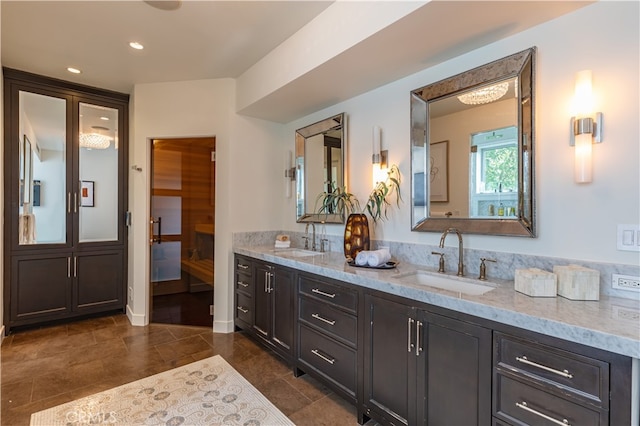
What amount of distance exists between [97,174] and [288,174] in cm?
229

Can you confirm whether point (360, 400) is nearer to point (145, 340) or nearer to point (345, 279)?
point (345, 279)

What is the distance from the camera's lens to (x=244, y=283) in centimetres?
324

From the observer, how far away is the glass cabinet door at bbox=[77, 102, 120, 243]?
3668 millimetres

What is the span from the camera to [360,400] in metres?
1.95

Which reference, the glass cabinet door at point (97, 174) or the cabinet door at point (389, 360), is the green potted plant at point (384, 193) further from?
the glass cabinet door at point (97, 174)

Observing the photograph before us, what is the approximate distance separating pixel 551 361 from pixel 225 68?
3.40m

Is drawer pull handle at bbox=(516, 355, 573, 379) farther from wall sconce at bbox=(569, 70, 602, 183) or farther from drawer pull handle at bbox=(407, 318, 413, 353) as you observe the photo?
wall sconce at bbox=(569, 70, 602, 183)

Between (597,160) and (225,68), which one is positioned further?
(225,68)

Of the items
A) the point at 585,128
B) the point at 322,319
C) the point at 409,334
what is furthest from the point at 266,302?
the point at 585,128

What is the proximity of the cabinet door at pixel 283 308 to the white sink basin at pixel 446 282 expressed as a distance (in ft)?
3.28

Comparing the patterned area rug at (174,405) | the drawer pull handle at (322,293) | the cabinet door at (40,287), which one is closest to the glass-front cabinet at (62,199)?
the cabinet door at (40,287)

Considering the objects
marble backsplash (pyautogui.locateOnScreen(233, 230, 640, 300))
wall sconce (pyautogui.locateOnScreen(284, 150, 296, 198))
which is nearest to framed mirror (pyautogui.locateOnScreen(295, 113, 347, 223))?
wall sconce (pyautogui.locateOnScreen(284, 150, 296, 198))

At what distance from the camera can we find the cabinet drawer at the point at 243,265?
316cm

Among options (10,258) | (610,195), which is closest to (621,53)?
(610,195)
